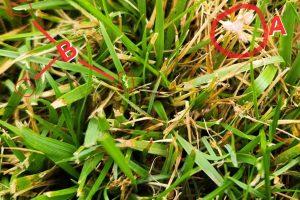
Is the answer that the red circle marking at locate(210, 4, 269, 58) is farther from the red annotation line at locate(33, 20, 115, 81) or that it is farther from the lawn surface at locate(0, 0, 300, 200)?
the red annotation line at locate(33, 20, 115, 81)

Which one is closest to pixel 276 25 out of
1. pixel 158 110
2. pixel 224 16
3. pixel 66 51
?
pixel 224 16

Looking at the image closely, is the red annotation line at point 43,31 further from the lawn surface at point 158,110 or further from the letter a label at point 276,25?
the letter a label at point 276,25

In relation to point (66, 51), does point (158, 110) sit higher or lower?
lower

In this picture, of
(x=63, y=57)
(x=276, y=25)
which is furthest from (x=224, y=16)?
(x=63, y=57)

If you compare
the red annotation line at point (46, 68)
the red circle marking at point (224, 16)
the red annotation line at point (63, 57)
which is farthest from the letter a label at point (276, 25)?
the red annotation line at point (46, 68)

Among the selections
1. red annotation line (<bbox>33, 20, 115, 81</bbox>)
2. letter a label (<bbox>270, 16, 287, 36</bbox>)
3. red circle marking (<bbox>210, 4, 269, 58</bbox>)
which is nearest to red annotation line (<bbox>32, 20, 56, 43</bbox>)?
red annotation line (<bbox>33, 20, 115, 81</bbox>)

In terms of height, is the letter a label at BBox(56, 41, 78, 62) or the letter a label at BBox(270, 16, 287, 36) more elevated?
the letter a label at BBox(270, 16, 287, 36)

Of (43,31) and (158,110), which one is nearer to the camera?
(158,110)

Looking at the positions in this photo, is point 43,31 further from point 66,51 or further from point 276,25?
point 276,25
